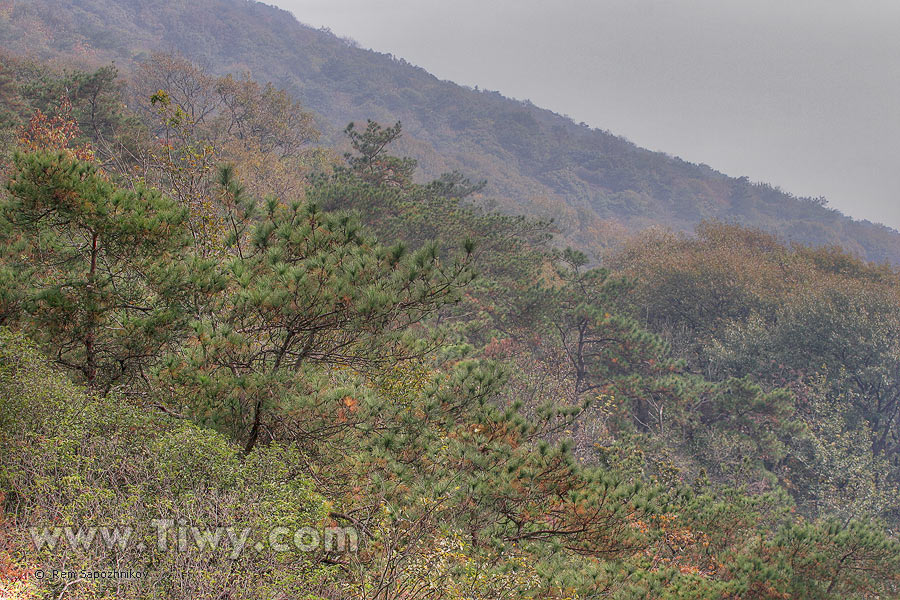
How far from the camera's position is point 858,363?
979 inches

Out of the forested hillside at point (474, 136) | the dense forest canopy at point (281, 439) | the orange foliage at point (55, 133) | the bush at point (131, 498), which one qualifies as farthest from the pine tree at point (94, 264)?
the forested hillside at point (474, 136)

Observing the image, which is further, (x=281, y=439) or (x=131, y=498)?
(x=281, y=439)

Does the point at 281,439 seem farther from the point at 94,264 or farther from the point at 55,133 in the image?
the point at 55,133

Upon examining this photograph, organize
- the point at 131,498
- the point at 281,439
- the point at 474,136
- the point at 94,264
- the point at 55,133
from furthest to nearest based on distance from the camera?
the point at 474,136 < the point at 55,133 < the point at 281,439 < the point at 94,264 < the point at 131,498

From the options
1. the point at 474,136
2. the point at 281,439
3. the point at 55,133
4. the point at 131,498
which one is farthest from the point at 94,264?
the point at 474,136

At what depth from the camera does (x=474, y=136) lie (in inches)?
3893

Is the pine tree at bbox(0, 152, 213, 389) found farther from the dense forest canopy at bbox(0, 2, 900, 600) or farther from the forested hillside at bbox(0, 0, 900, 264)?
the forested hillside at bbox(0, 0, 900, 264)

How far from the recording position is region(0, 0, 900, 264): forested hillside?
79625mm

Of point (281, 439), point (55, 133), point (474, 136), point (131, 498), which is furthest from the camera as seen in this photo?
point (474, 136)

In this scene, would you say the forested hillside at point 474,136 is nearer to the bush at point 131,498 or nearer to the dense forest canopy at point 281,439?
the dense forest canopy at point 281,439

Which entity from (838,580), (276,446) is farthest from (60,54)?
(838,580)

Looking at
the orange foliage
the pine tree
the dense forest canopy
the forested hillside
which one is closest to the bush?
the dense forest canopy

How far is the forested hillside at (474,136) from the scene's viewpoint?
261ft

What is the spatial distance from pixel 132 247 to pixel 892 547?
12439 millimetres
